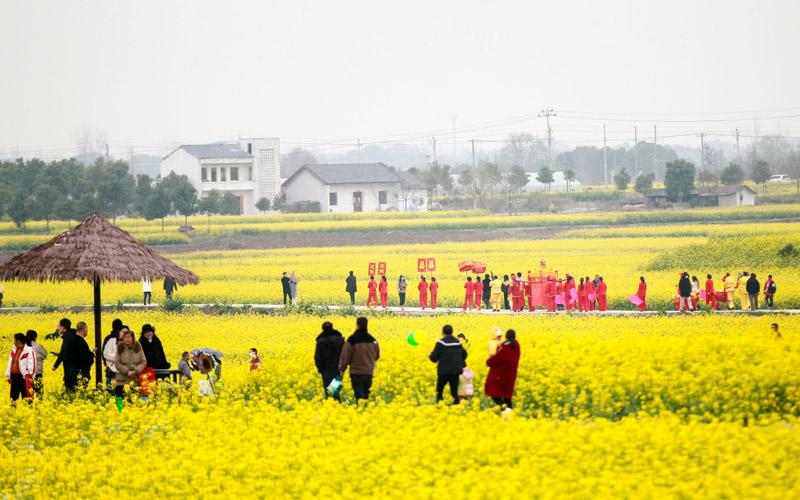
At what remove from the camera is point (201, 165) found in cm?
11069

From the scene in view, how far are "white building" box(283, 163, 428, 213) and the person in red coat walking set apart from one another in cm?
8959

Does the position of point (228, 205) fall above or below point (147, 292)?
above

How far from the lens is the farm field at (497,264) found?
45.2m

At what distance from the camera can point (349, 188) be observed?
109 metres

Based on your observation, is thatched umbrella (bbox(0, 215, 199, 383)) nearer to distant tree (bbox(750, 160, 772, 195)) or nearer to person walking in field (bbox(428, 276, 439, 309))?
person walking in field (bbox(428, 276, 439, 309))

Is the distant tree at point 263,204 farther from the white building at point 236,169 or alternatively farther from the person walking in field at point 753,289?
the person walking in field at point 753,289

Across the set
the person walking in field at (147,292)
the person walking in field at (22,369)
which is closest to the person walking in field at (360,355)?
the person walking in field at (22,369)

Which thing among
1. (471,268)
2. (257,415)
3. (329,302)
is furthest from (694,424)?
(471,268)

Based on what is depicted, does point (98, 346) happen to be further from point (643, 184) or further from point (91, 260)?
point (643, 184)

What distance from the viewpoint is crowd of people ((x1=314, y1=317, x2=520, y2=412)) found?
18.3m

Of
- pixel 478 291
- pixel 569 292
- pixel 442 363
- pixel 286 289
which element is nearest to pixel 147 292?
pixel 286 289

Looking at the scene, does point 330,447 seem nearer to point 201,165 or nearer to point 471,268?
point 471,268

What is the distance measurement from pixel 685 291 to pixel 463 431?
21.8 m

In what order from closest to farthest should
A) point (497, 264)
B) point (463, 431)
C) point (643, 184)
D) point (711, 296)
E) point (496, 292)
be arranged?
point (463, 431), point (711, 296), point (496, 292), point (497, 264), point (643, 184)
